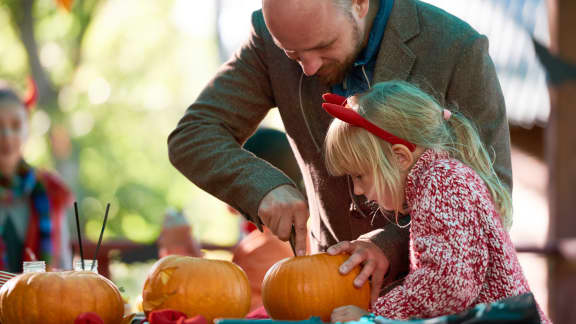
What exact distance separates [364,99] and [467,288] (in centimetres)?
58

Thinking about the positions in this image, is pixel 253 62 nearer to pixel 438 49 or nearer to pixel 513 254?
pixel 438 49

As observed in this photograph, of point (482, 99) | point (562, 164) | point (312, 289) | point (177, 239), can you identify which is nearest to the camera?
point (312, 289)

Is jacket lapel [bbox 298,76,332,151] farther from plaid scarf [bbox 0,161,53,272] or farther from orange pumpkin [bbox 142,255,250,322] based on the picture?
plaid scarf [bbox 0,161,53,272]

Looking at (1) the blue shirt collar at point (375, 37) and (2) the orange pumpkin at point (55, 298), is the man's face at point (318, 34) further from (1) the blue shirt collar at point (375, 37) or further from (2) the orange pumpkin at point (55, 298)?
(2) the orange pumpkin at point (55, 298)

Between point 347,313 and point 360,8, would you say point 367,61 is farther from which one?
point 347,313

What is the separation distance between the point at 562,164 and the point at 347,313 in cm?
439

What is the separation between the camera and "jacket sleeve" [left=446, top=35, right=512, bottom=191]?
2.26 m

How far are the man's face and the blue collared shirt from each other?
59mm

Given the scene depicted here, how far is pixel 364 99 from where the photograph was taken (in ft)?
6.72

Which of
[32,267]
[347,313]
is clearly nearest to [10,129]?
[32,267]

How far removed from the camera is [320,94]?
2.47 meters

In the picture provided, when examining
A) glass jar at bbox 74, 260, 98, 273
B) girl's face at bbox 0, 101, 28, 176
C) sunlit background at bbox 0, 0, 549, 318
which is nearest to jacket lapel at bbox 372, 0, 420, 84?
glass jar at bbox 74, 260, 98, 273

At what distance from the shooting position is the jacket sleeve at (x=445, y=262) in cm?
176

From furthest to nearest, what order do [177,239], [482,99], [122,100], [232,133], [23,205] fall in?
[122,100] → [177,239] → [23,205] → [232,133] → [482,99]
